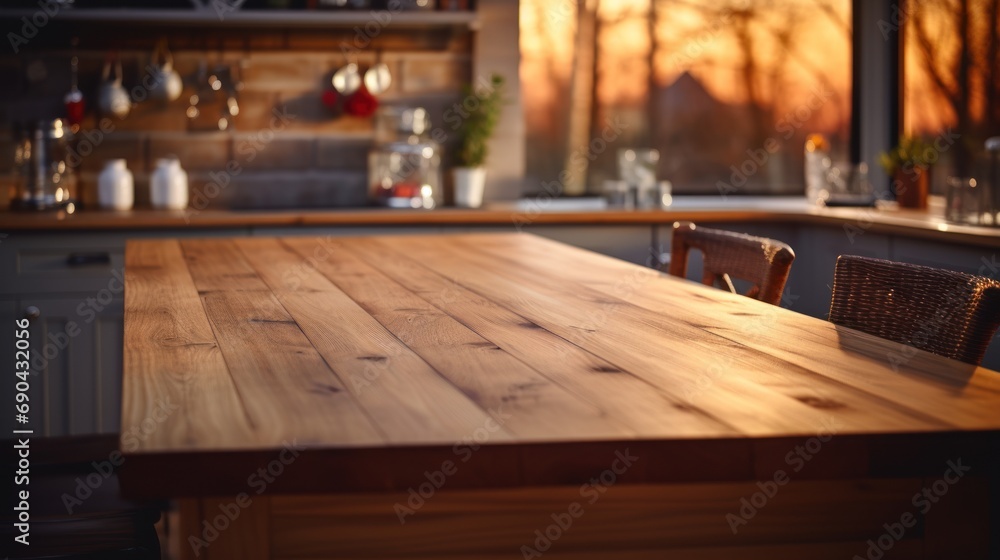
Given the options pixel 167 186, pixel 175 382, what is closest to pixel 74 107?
pixel 167 186

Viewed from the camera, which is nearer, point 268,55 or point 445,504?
point 445,504

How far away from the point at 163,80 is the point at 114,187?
405mm

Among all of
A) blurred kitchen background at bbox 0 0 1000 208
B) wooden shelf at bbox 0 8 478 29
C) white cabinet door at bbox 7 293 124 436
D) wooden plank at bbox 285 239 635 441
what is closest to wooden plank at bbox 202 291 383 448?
wooden plank at bbox 285 239 635 441

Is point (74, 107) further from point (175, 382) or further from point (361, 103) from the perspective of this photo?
point (175, 382)

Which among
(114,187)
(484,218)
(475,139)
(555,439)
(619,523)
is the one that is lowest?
(619,523)

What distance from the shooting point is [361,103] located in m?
3.83

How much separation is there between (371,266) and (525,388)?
1.10 metres

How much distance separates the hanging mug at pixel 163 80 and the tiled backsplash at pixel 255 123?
43mm

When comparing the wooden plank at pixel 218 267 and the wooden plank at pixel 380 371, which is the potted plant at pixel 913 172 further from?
the wooden plank at pixel 380 371

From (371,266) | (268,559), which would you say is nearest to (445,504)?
(268,559)

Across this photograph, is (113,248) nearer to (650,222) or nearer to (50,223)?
(50,223)

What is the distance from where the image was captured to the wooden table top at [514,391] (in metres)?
0.80

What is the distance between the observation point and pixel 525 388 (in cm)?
98

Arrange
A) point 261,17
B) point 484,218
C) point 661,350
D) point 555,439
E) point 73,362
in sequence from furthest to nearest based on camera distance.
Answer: point 261,17, point 484,218, point 73,362, point 661,350, point 555,439
